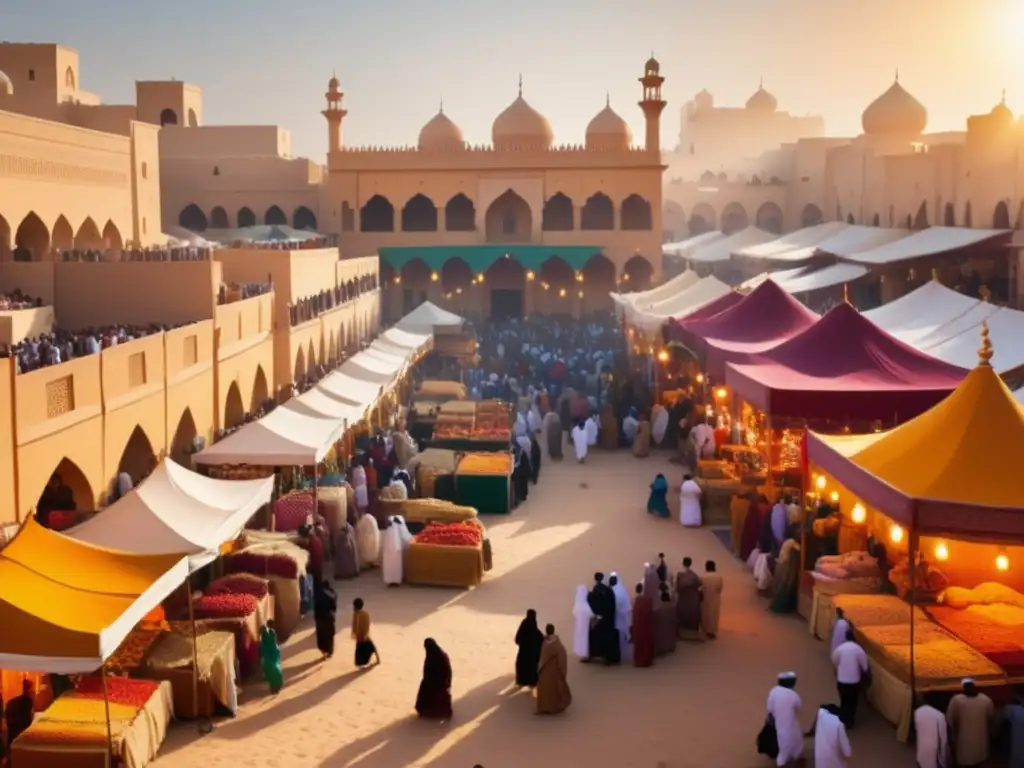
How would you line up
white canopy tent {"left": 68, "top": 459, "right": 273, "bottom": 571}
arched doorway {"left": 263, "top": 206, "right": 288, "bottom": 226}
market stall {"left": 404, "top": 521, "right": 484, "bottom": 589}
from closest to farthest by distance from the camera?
white canopy tent {"left": 68, "top": 459, "right": 273, "bottom": 571} → market stall {"left": 404, "top": 521, "right": 484, "bottom": 589} → arched doorway {"left": 263, "top": 206, "right": 288, "bottom": 226}

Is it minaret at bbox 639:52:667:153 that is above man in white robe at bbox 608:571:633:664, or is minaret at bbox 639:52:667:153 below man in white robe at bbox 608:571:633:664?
above

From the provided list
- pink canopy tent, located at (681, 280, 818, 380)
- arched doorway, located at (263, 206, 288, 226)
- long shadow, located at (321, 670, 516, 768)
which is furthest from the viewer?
arched doorway, located at (263, 206, 288, 226)

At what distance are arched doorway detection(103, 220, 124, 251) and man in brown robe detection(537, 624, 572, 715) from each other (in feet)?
61.8

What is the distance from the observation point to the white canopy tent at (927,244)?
70.7 ft

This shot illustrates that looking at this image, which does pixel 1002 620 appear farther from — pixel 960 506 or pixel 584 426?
pixel 584 426

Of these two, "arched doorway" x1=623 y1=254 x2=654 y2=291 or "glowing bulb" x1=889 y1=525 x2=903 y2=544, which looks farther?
"arched doorway" x1=623 y1=254 x2=654 y2=291

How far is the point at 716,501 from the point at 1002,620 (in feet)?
18.2

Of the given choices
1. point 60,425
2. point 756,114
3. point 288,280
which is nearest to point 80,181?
point 288,280

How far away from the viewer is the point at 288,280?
65.0 ft

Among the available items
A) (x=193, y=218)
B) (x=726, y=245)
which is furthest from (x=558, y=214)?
(x=193, y=218)

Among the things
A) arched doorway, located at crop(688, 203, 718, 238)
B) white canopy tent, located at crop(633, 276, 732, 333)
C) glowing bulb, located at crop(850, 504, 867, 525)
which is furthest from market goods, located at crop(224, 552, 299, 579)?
arched doorway, located at crop(688, 203, 718, 238)

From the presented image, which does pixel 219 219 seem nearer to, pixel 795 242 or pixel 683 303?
pixel 795 242

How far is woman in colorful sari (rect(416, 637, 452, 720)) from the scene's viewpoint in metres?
9.08

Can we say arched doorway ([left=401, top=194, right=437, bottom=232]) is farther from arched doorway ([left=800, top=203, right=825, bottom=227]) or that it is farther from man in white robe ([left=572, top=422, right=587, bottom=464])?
man in white robe ([left=572, top=422, right=587, bottom=464])
